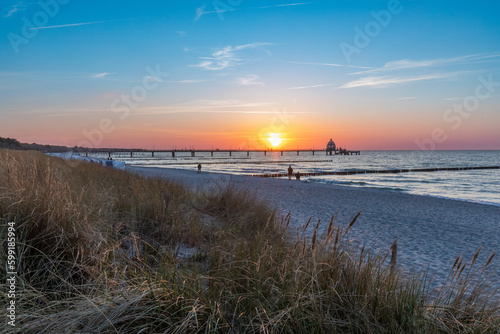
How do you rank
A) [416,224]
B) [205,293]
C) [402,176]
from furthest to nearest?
[402,176]
[416,224]
[205,293]

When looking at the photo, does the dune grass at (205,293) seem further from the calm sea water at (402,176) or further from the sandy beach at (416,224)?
the calm sea water at (402,176)

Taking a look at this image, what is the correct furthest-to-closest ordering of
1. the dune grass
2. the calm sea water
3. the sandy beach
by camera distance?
the calm sea water < the sandy beach < the dune grass

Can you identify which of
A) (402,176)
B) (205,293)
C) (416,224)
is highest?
(205,293)

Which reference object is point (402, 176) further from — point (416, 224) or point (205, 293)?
point (205, 293)

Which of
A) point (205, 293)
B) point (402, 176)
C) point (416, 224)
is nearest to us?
point (205, 293)

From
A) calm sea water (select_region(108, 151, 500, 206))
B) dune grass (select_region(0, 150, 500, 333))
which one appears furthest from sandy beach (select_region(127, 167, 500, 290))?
calm sea water (select_region(108, 151, 500, 206))

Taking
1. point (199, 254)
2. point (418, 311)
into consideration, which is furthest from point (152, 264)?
point (418, 311)

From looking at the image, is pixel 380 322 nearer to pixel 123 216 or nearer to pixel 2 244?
pixel 2 244

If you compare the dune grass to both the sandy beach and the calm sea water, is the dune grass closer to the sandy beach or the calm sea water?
the sandy beach

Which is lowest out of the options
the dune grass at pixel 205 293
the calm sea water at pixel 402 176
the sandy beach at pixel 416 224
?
the calm sea water at pixel 402 176

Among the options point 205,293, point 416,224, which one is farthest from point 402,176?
point 205,293

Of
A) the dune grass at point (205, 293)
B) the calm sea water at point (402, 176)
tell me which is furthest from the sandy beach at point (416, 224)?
the calm sea water at point (402, 176)

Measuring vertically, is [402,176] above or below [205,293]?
below

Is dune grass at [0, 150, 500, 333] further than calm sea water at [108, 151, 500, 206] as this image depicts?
No
